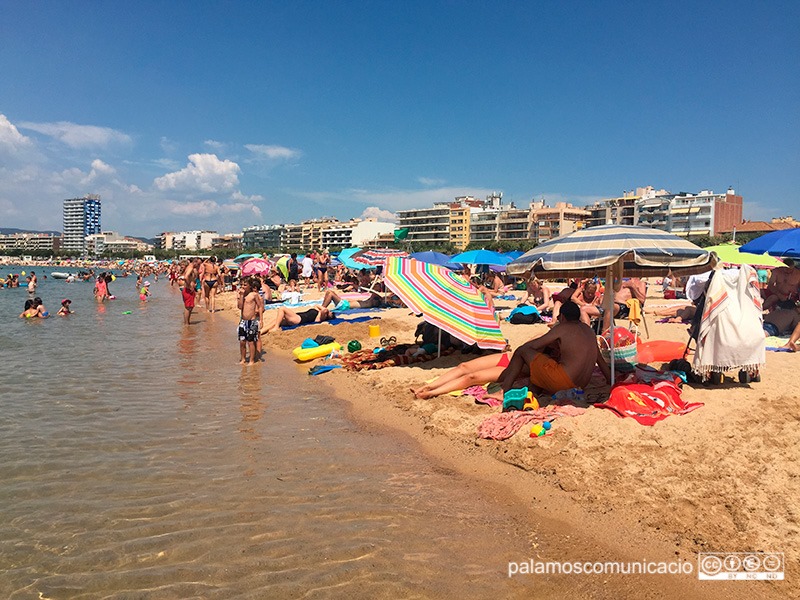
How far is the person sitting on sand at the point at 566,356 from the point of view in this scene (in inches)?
216

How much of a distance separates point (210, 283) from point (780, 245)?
17347 mm

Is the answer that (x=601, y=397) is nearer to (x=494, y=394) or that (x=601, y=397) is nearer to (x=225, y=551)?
(x=494, y=394)

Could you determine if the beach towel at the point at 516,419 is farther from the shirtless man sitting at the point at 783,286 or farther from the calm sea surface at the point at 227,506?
the shirtless man sitting at the point at 783,286

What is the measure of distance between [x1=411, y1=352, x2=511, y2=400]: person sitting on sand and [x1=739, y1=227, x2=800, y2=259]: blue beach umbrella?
4423 millimetres

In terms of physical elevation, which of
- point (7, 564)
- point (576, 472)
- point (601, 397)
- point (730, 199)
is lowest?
point (7, 564)

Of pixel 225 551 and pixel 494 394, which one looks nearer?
pixel 225 551

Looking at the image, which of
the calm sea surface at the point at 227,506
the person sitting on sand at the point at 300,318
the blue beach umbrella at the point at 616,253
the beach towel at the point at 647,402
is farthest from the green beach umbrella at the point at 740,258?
the person sitting on sand at the point at 300,318

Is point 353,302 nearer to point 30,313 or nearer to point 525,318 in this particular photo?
point 525,318

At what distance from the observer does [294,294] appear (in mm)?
17031

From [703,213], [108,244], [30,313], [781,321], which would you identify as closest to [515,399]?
[781,321]

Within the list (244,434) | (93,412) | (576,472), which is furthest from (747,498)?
(93,412)

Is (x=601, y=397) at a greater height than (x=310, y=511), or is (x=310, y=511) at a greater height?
(x=601, y=397)

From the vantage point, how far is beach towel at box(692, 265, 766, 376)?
500 centimetres

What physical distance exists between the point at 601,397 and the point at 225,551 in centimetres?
365
